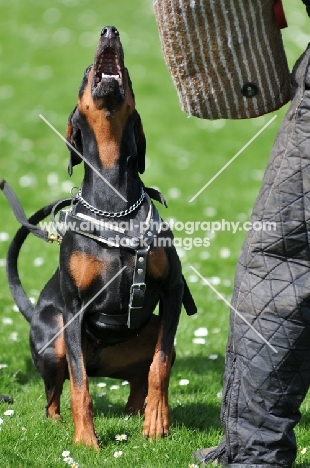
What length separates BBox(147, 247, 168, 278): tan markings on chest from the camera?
3.91m

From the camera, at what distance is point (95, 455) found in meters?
3.61

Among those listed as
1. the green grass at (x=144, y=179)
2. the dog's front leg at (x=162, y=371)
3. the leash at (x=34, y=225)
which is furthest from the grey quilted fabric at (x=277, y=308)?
the leash at (x=34, y=225)

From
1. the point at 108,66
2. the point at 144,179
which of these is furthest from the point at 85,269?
the point at 144,179

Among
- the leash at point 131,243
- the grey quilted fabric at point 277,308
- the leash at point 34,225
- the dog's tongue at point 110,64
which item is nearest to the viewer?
the grey quilted fabric at point 277,308

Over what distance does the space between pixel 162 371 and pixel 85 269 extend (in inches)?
25.5

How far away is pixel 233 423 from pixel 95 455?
31.0 inches

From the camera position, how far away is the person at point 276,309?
296 cm

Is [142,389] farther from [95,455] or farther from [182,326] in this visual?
[182,326]

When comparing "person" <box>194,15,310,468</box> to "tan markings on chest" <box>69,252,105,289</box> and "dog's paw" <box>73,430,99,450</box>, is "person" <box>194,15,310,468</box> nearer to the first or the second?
"dog's paw" <box>73,430,99,450</box>

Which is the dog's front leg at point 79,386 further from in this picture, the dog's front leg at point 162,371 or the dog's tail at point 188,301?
the dog's tail at point 188,301

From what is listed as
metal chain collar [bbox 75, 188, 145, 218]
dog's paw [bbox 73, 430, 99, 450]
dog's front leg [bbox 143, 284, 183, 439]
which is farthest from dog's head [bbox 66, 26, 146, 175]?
dog's paw [bbox 73, 430, 99, 450]

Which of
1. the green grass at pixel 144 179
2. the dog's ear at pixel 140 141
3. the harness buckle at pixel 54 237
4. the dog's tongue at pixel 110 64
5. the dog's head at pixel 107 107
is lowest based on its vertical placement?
the green grass at pixel 144 179

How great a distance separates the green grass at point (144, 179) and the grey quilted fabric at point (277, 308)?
1.72ft

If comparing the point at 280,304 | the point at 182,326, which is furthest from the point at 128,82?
the point at 182,326
